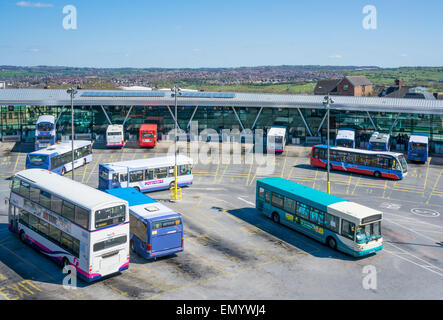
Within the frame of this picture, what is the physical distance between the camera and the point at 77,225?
22.5 meters

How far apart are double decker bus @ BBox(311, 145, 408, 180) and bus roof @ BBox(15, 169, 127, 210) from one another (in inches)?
1170

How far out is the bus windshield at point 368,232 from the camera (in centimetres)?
2611

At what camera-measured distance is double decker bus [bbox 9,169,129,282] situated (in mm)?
21875

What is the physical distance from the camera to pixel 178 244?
25.8 meters

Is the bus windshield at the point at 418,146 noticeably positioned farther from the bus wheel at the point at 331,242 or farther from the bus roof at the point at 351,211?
the bus wheel at the point at 331,242

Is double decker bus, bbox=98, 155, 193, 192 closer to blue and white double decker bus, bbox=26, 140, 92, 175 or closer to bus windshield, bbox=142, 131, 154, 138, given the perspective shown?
blue and white double decker bus, bbox=26, 140, 92, 175

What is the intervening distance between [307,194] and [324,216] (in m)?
2.61

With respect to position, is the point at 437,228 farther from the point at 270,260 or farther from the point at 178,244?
the point at 178,244

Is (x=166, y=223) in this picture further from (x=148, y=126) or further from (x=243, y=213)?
(x=148, y=126)

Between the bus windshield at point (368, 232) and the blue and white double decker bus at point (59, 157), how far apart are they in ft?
96.0

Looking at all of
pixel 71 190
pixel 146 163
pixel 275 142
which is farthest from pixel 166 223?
pixel 275 142

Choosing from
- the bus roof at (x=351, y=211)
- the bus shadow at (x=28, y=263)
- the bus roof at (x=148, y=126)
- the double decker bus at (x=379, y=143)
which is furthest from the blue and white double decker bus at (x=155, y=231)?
the double decker bus at (x=379, y=143)

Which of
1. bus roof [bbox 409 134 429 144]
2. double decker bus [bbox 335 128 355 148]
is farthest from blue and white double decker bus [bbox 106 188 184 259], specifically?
bus roof [bbox 409 134 429 144]

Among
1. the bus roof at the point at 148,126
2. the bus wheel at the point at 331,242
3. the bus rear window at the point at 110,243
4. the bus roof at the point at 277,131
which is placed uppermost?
the bus roof at the point at 148,126
